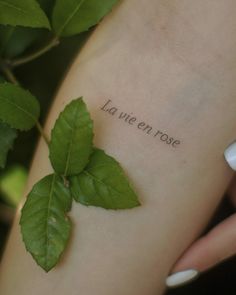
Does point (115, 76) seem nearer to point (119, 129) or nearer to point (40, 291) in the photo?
point (119, 129)

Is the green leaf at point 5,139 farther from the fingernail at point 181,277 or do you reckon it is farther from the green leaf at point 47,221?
the fingernail at point 181,277

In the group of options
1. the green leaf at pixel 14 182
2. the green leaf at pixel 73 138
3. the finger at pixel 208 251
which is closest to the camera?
the green leaf at pixel 73 138

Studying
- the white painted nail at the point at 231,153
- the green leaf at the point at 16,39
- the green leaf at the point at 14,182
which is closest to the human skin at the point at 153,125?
the white painted nail at the point at 231,153

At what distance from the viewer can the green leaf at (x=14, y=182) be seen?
38.0 inches

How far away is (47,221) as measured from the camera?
2.03ft

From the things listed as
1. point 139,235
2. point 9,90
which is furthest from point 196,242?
point 9,90

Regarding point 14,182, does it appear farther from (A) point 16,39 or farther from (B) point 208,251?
(B) point 208,251

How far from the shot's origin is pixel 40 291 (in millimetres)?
685

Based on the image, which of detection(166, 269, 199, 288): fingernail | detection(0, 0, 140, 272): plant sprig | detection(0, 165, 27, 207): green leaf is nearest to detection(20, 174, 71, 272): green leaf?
detection(0, 0, 140, 272): plant sprig

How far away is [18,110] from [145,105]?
0.14 meters

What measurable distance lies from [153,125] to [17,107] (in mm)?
156

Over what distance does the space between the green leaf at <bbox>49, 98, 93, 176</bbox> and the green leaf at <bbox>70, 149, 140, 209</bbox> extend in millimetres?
12

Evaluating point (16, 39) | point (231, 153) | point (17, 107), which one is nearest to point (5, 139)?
point (17, 107)

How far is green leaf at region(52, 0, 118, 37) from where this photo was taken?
2.10ft
